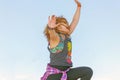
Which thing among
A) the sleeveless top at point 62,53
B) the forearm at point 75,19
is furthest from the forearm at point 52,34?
the forearm at point 75,19

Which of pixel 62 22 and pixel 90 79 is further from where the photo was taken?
pixel 62 22

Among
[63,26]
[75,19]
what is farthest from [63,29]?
[75,19]

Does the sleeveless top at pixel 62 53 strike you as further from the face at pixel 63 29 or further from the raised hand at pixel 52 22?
the raised hand at pixel 52 22

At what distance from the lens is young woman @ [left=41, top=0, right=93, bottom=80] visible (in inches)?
224

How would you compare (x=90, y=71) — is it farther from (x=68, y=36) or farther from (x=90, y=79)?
(x=68, y=36)

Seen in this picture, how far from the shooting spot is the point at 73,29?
6277 mm

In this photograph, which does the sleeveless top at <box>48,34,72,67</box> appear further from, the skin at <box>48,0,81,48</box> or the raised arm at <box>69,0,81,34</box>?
the raised arm at <box>69,0,81,34</box>

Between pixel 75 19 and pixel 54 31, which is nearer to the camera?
pixel 54 31

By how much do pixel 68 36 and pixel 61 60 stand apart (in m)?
0.65

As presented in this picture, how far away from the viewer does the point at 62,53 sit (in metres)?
5.86

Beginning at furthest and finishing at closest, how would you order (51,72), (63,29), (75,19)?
(75,19), (63,29), (51,72)

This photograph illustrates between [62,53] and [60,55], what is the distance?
2.5 inches

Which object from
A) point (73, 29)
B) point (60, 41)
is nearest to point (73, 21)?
point (73, 29)

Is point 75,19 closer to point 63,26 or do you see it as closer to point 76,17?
point 76,17
